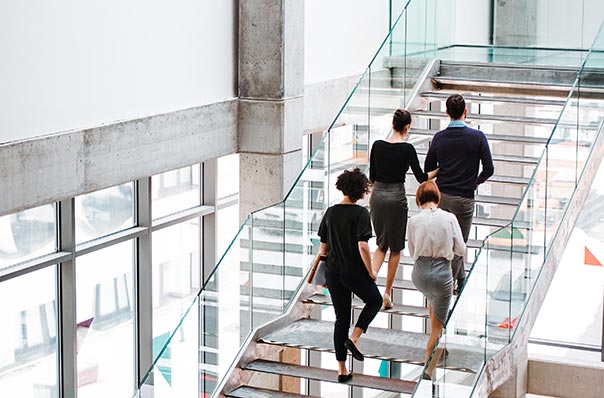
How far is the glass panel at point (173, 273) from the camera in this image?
49.1 feet

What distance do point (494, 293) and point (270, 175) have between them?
4.46 meters

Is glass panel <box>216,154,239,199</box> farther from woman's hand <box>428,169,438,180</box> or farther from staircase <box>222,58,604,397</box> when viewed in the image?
woman's hand <box>428,169,438,180</box>

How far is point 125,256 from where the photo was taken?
46.0 ft

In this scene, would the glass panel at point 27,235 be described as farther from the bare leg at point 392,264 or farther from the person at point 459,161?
the person at point 459,161

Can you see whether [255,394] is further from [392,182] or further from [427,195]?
[427,195]

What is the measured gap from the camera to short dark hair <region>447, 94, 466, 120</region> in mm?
10945

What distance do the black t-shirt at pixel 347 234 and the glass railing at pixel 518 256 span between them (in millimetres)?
1017

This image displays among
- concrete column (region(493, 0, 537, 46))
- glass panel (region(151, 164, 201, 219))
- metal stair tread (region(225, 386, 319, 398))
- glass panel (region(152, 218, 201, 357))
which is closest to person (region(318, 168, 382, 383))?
metal stair tread (region(225, 386, 319, 398))

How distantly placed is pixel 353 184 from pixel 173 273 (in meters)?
6.04

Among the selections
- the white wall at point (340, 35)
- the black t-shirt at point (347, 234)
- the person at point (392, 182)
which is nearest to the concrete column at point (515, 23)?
the white wall at point (340, 35)

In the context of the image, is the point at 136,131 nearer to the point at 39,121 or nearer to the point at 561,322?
the point at 39,121

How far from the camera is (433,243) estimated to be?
9.70 m

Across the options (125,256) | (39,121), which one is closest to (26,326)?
(125,256)

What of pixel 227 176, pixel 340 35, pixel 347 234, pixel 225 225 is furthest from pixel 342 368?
pixel 340 35
